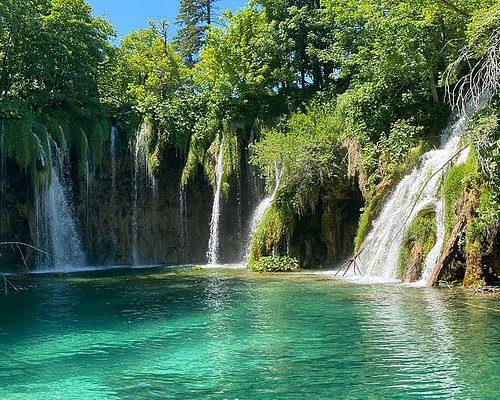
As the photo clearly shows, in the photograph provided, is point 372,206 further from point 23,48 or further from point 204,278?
point 23,48

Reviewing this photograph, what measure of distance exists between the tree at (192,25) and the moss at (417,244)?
38.8 metres

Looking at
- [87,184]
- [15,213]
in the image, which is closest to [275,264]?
[87,184]

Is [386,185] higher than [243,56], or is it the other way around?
[243,56]

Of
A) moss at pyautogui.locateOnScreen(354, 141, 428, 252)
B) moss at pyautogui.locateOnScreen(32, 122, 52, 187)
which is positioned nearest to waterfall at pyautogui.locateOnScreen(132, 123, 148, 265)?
moss at pyautogui.locateOnScreen(32, 122, 52, 187)

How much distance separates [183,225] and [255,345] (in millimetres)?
20655

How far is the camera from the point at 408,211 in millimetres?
17500

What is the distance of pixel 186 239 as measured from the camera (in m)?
29.4

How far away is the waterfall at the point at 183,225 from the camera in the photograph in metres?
29.3

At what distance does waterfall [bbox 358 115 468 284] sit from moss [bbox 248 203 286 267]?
432cm

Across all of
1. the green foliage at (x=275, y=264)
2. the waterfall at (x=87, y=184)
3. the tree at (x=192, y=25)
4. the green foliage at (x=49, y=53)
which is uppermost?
the tree at (x=192, y=25)

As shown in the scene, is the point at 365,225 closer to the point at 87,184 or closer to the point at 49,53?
the point at 87,184

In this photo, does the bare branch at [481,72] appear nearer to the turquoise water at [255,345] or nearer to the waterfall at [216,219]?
the turquoise water at [255,345]

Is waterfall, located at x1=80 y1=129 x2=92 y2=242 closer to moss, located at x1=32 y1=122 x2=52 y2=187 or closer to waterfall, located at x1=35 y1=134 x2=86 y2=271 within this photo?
waterfall, located at x1=35 y1=134 x2=86 y2=271

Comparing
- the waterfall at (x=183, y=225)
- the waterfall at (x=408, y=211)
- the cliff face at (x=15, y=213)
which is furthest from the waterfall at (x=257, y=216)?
the cliff face at (x=15, y=213)
